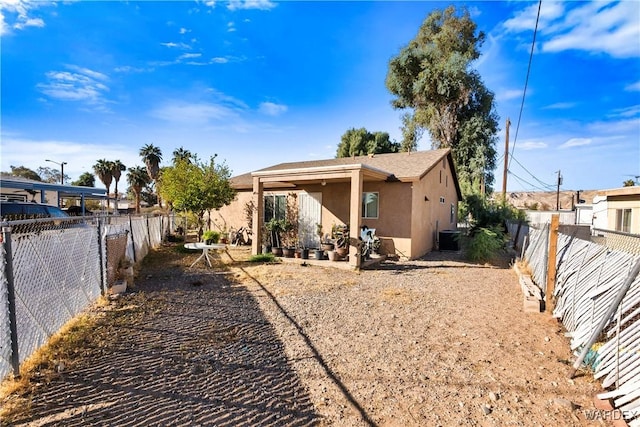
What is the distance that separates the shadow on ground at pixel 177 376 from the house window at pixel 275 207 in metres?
8.49

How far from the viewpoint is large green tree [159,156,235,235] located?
41.4ft

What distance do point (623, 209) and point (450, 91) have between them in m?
17.1

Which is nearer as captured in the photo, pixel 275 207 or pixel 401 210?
pixel 401 210

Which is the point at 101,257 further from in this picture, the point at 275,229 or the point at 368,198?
the point at 368,198

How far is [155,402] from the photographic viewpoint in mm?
2830

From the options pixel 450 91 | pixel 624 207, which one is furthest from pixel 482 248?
pixel 450 91

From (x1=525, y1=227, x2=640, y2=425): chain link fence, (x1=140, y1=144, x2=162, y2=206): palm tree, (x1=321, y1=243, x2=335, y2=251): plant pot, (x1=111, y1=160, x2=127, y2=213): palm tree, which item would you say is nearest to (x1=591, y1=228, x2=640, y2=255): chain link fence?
(x1=525, y1=227, x2=640, y2=425): chain link fence

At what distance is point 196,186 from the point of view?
1262 centimetres

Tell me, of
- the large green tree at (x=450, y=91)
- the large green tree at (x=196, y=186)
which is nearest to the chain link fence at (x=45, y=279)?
the large green tree at (x=196, y=186)

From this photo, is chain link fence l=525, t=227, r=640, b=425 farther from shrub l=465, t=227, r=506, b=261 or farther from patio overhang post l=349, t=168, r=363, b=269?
patio overhang post l=349, t=168, r=363, b=269

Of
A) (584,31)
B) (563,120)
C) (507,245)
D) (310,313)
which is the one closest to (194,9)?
(310,313)

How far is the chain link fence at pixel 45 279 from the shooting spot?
10.4 feet

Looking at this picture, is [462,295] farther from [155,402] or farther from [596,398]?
[155,402]

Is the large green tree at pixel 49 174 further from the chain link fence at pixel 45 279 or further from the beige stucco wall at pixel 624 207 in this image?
the beige stucco wall at pixel 624 207
